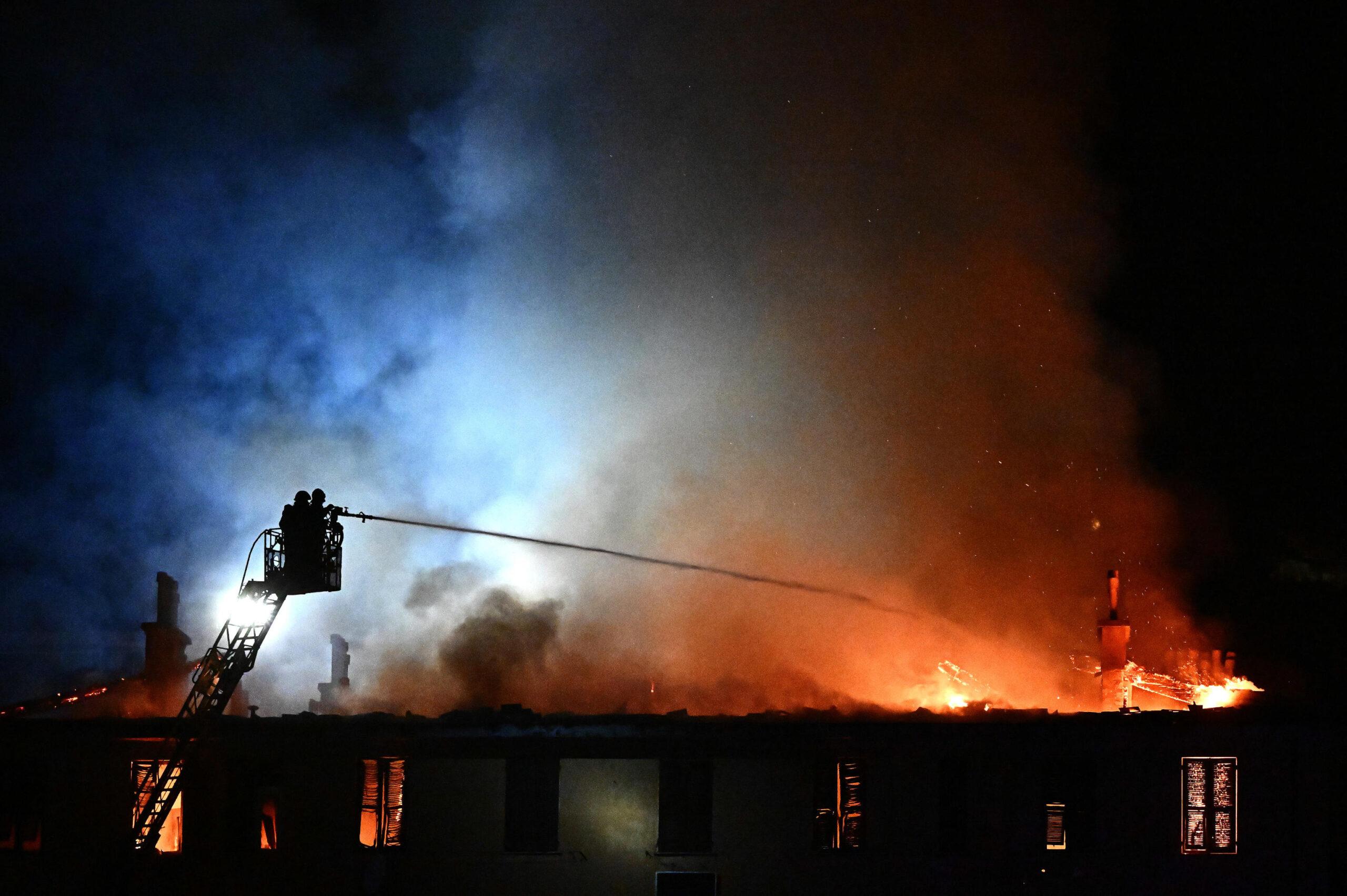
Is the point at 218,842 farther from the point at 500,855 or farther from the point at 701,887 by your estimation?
the point at 701,887

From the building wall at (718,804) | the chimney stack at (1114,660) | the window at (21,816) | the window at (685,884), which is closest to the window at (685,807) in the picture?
the building wall at (718,804)

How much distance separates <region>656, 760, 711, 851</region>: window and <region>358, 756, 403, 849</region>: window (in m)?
4.28

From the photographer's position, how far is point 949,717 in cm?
1773

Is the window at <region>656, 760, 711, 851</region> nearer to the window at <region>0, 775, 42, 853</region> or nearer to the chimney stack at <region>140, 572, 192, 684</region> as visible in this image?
the window at <region>0, 775, 42, 853</region>

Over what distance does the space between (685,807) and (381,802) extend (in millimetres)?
4949

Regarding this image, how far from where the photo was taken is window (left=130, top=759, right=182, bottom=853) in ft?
57.7

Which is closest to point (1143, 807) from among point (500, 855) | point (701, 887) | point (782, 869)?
point (782, 869)

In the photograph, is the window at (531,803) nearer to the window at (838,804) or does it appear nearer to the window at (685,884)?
the window at (685,884)

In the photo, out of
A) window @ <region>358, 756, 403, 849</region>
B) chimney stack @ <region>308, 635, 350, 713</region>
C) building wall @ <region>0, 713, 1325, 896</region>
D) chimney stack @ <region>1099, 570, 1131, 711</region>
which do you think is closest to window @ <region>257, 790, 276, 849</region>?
building wall @ <region>0, 713, 1325, 896</region>

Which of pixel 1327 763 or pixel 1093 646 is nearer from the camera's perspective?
pixel 1327 763

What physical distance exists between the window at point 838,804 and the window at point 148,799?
10394 mm

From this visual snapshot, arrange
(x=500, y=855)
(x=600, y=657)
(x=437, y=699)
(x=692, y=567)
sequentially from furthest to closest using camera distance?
(x=692, y=567) < (x=600, y=657) < (x=437, y=699) < (x=500, y=855)

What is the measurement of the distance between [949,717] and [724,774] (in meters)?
3.80

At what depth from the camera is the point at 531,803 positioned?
57.3 ft
